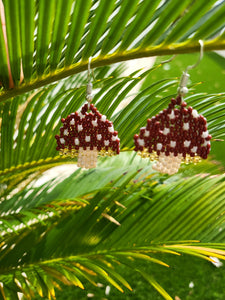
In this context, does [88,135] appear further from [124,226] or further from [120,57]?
[124,226]

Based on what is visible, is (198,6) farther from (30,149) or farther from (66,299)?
(66,299)

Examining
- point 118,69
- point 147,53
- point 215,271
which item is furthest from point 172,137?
point 215,271

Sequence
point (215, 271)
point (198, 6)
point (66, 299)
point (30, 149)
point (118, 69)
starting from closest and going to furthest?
point (198, 6)
point (30, 149)
point (118, 69)
point (66, 299)
point (215, 271)

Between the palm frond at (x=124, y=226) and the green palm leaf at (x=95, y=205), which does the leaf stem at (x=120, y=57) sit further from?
the palm frond at (x=124, y=226)

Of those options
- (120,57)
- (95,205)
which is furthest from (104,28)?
(95,205)

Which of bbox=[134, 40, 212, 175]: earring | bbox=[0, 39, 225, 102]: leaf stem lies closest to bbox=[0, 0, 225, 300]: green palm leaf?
bbox=[0, 39, 225, 102]: leaf stem

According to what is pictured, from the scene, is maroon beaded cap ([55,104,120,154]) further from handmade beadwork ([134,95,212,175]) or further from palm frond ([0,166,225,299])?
palm frond ([0,166,225,299])
